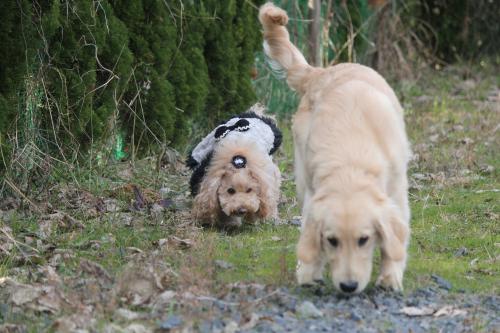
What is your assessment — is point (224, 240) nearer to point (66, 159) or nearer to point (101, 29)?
point (66, 159)

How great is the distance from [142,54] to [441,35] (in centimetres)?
844

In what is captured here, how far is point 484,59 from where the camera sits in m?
16.4

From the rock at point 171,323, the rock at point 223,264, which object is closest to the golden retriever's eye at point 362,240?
the rock at point 171,323

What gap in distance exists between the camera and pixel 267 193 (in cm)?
750

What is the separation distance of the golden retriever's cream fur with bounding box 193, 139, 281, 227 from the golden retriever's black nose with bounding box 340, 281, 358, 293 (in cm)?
229

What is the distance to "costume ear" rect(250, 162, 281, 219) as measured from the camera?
7477 millimetres

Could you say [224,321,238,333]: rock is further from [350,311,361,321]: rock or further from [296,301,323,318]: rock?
[350,311,361,321]: rock

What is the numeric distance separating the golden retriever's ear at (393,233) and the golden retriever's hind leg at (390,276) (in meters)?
0.14

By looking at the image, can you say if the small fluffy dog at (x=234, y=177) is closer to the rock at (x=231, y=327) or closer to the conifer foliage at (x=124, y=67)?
the conifer foliage at (x=124, y=67)

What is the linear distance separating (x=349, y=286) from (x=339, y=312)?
0.16 metres

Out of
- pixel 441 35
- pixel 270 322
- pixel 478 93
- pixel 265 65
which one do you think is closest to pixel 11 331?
pixel 270 322

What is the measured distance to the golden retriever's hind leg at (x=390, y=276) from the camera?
5.46m

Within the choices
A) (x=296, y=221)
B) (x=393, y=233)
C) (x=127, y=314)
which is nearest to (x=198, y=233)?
(x=296, y=221)

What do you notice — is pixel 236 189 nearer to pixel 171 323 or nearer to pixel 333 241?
pixel 333 241
